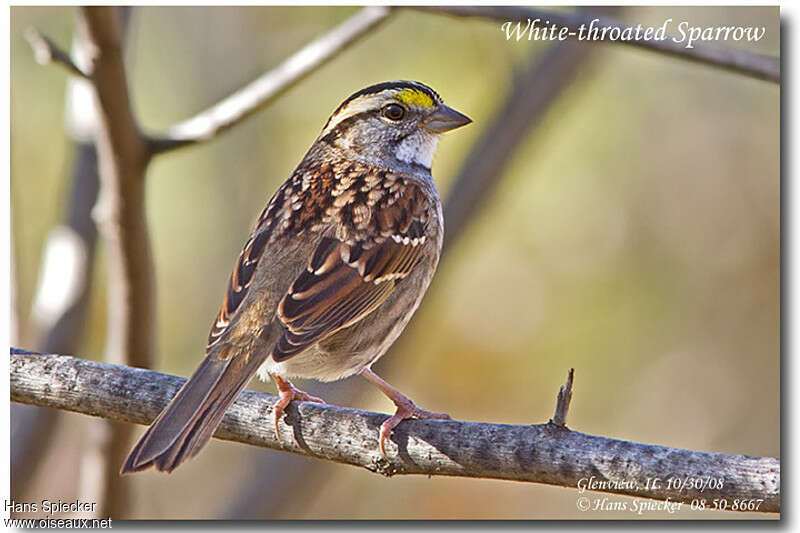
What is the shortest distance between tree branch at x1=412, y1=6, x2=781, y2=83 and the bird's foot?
172cm

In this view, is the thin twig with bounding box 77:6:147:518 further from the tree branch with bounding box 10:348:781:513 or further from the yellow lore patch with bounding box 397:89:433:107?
the yellow lore patch with bounding box 397:89:433:107

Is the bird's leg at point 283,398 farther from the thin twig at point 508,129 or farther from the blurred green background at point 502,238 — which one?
the thin twig at point 508,129

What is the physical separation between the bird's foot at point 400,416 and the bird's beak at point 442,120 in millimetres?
1162

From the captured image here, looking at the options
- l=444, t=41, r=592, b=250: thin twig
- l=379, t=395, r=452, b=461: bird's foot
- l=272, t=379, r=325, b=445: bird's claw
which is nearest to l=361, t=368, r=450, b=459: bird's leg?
l=379, t=395, r=452, b=461: bird's foot

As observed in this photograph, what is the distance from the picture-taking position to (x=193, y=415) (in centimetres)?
321

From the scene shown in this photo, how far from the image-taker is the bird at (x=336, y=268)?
3514mm

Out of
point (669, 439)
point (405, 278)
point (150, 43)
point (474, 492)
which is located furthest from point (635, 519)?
point (150, 43)

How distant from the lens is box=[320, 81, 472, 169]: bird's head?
170 inches

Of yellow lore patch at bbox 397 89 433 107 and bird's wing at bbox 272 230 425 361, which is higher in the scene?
yellow lore patch at bbox 397 89 433 107

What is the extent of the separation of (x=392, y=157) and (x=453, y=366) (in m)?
2.32

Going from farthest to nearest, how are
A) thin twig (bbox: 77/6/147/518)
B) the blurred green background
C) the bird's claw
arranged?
the blurred green background, thin twig (bbox: 77/6/147/518), the bird's claw

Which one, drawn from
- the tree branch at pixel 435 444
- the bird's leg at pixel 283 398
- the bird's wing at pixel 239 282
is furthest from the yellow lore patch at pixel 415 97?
the tree branch at pixel 435 444

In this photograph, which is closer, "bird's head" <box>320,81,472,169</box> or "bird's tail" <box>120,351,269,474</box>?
"bird's tail" <box>120,351,269,474</box>
